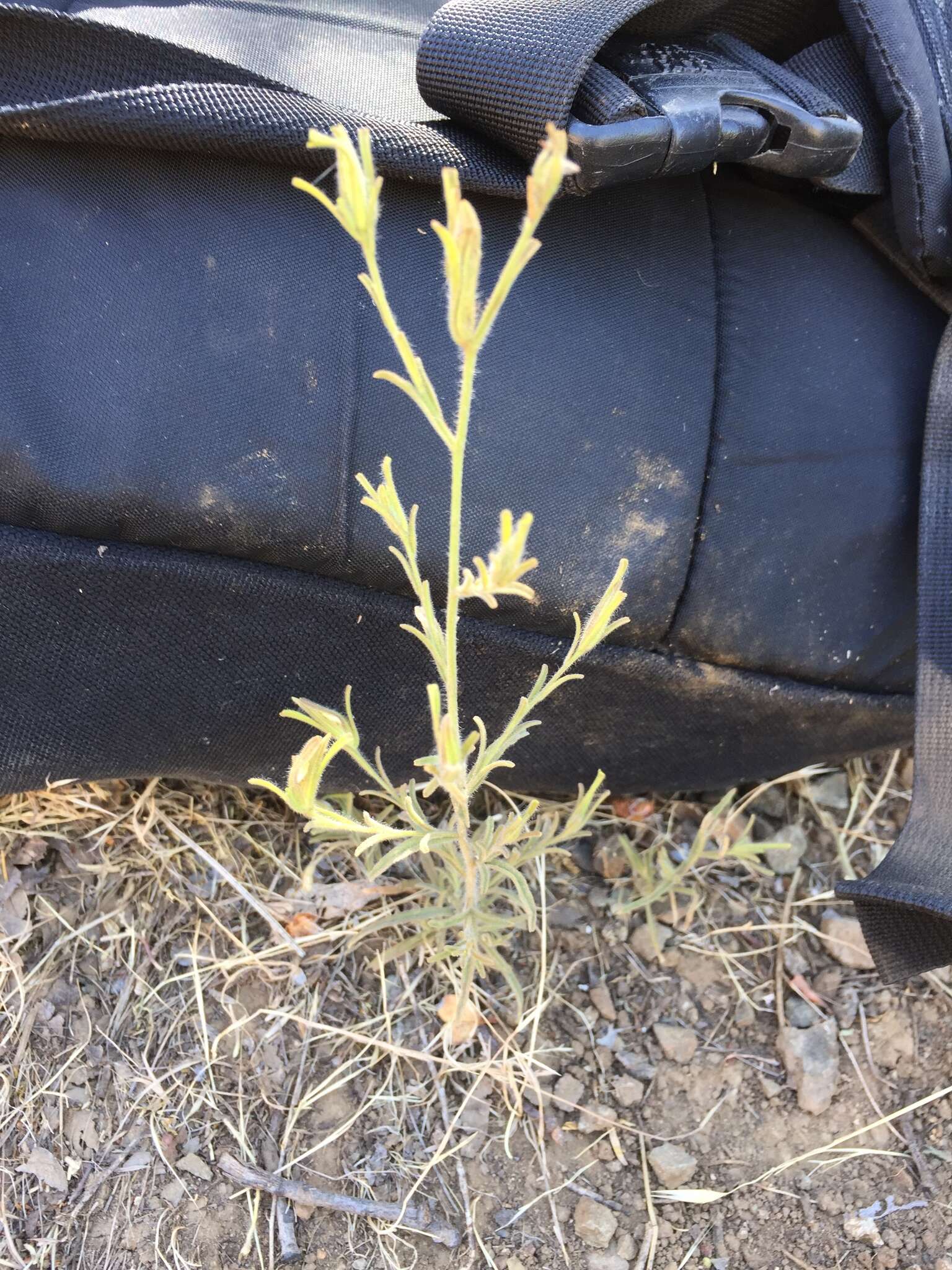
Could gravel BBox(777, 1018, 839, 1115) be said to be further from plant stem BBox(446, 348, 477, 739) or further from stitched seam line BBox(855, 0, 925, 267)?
stitched seam line BBox(855, 0, 925, 267)

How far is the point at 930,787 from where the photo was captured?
1.18 meters

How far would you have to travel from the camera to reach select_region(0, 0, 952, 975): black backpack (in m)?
1.05

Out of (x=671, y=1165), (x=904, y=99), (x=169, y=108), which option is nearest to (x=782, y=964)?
(x=671, y=1165)

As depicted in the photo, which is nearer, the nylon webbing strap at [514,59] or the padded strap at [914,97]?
the nylon webbing strap at [514,59]

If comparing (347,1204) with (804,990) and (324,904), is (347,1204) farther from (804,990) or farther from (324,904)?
(804,990)

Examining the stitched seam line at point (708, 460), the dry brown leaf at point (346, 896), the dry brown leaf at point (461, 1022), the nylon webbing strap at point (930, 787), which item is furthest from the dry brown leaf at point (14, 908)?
the nylon webbing strap at point (930, 787)

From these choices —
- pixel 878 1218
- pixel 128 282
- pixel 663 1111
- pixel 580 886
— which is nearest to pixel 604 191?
pixel 128 282

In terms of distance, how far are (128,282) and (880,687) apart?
2.99 feet

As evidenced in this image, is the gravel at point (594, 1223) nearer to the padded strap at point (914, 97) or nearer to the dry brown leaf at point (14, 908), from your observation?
the dry brown leaf at point (14, 908)

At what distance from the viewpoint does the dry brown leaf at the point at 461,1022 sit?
4.03 ft

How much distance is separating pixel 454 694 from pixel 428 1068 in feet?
1.96

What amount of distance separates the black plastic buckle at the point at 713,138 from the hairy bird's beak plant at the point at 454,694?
112 mm

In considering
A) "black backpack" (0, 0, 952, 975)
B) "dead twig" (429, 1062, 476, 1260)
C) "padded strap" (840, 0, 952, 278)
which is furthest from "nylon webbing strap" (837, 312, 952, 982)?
"dead twig" (429, 1062, 476, 1260)

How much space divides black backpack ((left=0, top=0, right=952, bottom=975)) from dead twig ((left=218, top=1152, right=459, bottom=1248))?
16.4 inches
